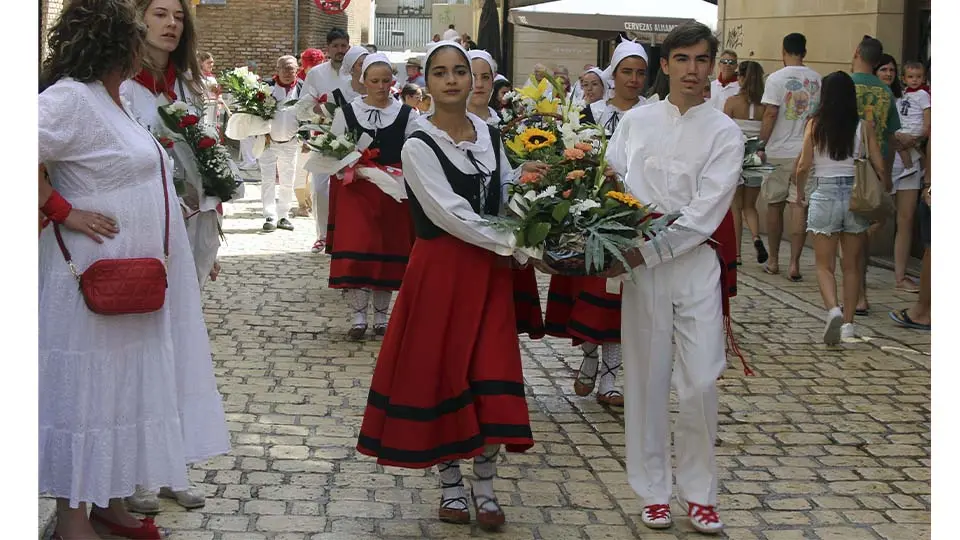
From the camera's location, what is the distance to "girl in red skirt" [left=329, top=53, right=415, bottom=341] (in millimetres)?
10195

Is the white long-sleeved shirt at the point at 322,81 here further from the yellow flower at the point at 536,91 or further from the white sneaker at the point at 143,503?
the white sneaker at the point at 143,503

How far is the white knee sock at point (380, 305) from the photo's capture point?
1049cm

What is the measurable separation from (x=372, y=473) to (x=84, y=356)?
6.76 ft

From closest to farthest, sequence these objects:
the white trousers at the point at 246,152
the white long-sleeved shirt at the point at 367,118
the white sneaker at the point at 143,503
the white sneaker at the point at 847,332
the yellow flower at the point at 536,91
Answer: the white sneaker at the point at 143,503, the yellow flower at the point at 536,91, the white long-sleeved shirt at the point at 367,118, the white sneaker at the point at 847,332, the white trousers at the point at 246,152

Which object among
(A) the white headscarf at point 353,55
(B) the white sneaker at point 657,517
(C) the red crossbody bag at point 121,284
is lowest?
(B) the white sneaker at point 657,517

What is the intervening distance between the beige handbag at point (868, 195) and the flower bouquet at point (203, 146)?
5.39 meters

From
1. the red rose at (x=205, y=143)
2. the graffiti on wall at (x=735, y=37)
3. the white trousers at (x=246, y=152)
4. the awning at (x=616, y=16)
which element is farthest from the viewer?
the white trousers at (x=246, y=152)

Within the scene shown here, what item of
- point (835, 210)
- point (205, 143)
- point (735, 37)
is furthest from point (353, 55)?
point (735, 37)

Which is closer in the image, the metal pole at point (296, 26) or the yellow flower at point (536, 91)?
the yellow flower at point (536, 91)

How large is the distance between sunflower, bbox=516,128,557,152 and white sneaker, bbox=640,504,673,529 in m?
1.66

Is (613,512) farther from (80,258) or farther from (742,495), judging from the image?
(80,258)

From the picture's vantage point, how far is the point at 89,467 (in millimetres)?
5184

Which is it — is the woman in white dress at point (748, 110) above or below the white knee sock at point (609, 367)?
above

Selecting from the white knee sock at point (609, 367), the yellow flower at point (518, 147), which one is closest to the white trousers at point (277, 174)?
the white knee sock at point (609, 367)
